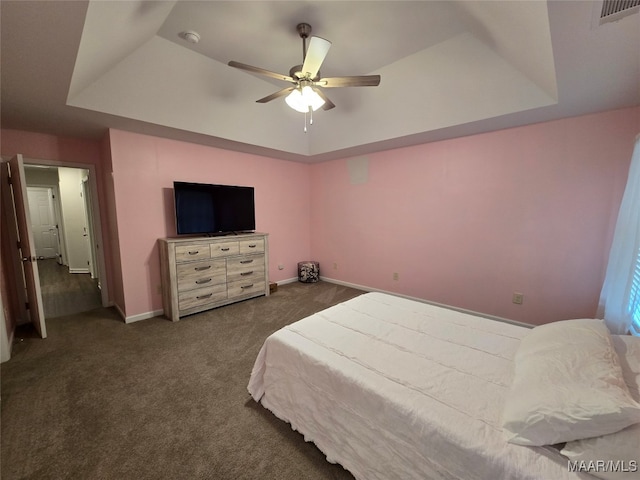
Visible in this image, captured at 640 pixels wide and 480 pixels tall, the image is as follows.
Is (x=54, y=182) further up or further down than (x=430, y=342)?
further up

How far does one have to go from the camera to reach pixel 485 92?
255 cm

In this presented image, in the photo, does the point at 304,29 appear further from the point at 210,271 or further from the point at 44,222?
the point at 44,222

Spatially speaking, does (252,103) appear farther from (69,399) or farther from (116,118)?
(69,399)

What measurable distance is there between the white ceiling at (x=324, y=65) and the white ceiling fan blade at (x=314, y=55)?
55 cm

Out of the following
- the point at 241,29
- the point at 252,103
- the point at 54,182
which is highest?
the point at 241,29

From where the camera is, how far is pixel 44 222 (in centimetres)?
695

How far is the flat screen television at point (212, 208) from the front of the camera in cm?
336

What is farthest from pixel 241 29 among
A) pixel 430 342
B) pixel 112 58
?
pixel 430 342

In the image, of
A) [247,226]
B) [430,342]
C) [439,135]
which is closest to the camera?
[430,342]

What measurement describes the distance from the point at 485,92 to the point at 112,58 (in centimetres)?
343

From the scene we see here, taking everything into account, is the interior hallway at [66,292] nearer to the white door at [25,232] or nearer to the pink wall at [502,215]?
the white door at [25,232]

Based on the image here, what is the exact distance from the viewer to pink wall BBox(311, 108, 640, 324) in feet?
8.25

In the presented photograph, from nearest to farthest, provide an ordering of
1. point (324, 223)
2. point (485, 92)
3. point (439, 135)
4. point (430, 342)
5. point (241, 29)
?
point (430, 342)
point (241, 29)
point (485, 92)
point (439, 135)
point (324, 223)

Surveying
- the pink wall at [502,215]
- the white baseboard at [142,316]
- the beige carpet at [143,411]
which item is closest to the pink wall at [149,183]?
the white baseboard at [142,316]
